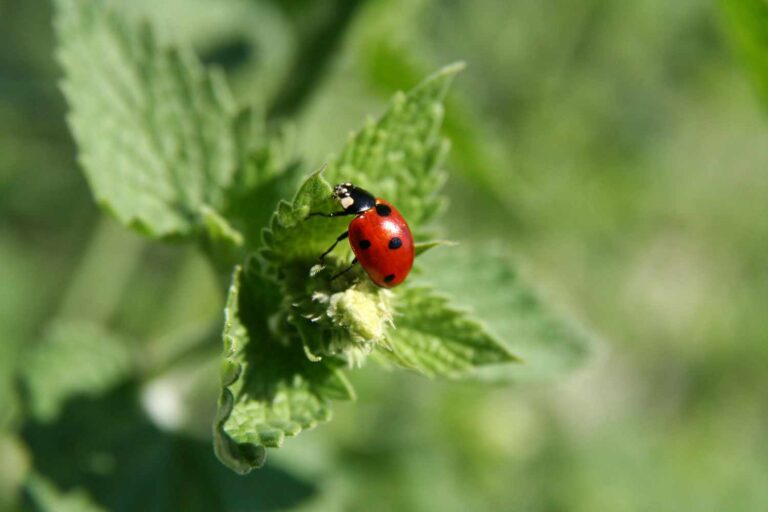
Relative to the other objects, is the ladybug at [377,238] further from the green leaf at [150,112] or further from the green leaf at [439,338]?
the green leaf at [150,112]

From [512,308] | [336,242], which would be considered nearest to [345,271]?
[336,242]

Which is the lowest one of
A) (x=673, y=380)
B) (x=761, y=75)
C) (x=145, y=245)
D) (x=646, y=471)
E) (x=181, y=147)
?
(x=673, y=380)

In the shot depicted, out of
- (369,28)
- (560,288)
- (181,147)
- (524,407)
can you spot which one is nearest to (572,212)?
(560,288)

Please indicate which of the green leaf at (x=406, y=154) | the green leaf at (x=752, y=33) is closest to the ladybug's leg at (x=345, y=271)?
the green leaf at (x=406, y=154)

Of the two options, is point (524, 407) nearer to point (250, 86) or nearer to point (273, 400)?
point (250, 86)

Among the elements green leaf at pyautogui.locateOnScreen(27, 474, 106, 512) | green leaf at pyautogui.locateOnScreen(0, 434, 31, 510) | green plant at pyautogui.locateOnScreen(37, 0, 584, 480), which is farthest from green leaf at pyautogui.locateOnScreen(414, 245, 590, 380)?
green leaf at pyautogui.locateOnScreen(0, 434, 31, 510)

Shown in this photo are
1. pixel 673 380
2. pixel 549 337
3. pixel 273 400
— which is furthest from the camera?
pixel 673 380
